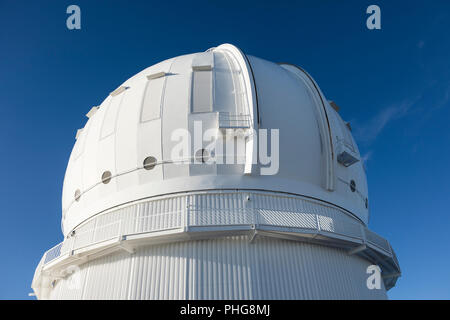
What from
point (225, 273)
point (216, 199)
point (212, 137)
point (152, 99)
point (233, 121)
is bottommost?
point (225, 273)

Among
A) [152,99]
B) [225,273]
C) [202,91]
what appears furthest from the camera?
[152,99]

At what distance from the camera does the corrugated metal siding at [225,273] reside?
12141mm

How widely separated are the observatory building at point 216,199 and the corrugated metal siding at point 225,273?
36 mm

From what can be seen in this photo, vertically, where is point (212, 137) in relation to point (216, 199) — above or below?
above

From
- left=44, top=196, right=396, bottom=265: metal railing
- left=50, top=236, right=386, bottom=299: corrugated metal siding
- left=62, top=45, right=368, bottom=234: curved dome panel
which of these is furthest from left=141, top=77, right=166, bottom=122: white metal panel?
left=50, top=236, right=386, bottom=299: corrugated metal siding

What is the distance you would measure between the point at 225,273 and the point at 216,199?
8.36ft

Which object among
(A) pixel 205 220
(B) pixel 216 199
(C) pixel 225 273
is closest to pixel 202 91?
(B) pixel 216 199

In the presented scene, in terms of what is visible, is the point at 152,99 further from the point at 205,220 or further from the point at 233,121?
the point at 205,220

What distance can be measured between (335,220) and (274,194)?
95.2 inches

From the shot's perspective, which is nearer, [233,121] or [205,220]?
[205,220]

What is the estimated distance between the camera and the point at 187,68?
16484 mm

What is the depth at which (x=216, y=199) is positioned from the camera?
13422mm

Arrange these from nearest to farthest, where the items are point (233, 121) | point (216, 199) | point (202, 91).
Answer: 1. point (216, 199)
2. point (233, 121)
3. point (202, 91)

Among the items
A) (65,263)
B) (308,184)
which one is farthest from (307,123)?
(65,263)
